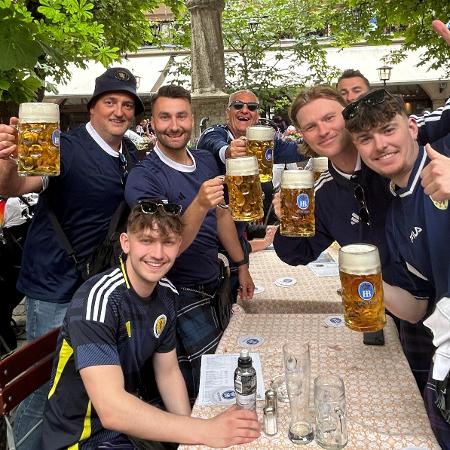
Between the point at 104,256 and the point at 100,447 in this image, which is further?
the point at 104,256

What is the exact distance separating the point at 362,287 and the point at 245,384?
42cm

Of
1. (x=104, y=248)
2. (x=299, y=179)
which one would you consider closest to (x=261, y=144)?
(x=299, y=179)

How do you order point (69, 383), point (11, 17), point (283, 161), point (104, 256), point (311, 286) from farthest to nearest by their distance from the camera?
point (283, 161), point (311, 286), point (104, 256), point (11, 17), point (69, 383)

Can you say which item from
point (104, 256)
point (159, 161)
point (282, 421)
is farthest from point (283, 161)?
point (282, 421)

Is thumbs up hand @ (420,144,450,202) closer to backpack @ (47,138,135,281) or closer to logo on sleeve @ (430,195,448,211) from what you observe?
logo on sleeve @ (430,195,448,211)

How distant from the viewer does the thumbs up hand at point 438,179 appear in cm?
120

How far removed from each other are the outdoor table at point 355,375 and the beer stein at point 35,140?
0.86 meters

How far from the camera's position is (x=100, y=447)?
1.55 metres

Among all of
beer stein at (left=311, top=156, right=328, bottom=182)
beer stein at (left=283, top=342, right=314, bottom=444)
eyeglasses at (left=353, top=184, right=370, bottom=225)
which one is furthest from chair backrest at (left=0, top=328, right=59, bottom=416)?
beer stein at (left=311, top=156, right=328, bottom=182)

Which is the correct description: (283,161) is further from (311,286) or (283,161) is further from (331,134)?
(331,134)

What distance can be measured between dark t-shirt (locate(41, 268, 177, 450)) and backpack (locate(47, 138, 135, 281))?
346mm

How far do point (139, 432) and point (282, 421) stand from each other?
403 millimetres

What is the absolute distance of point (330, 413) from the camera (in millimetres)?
1335

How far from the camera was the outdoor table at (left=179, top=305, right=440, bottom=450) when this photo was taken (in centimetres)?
137
